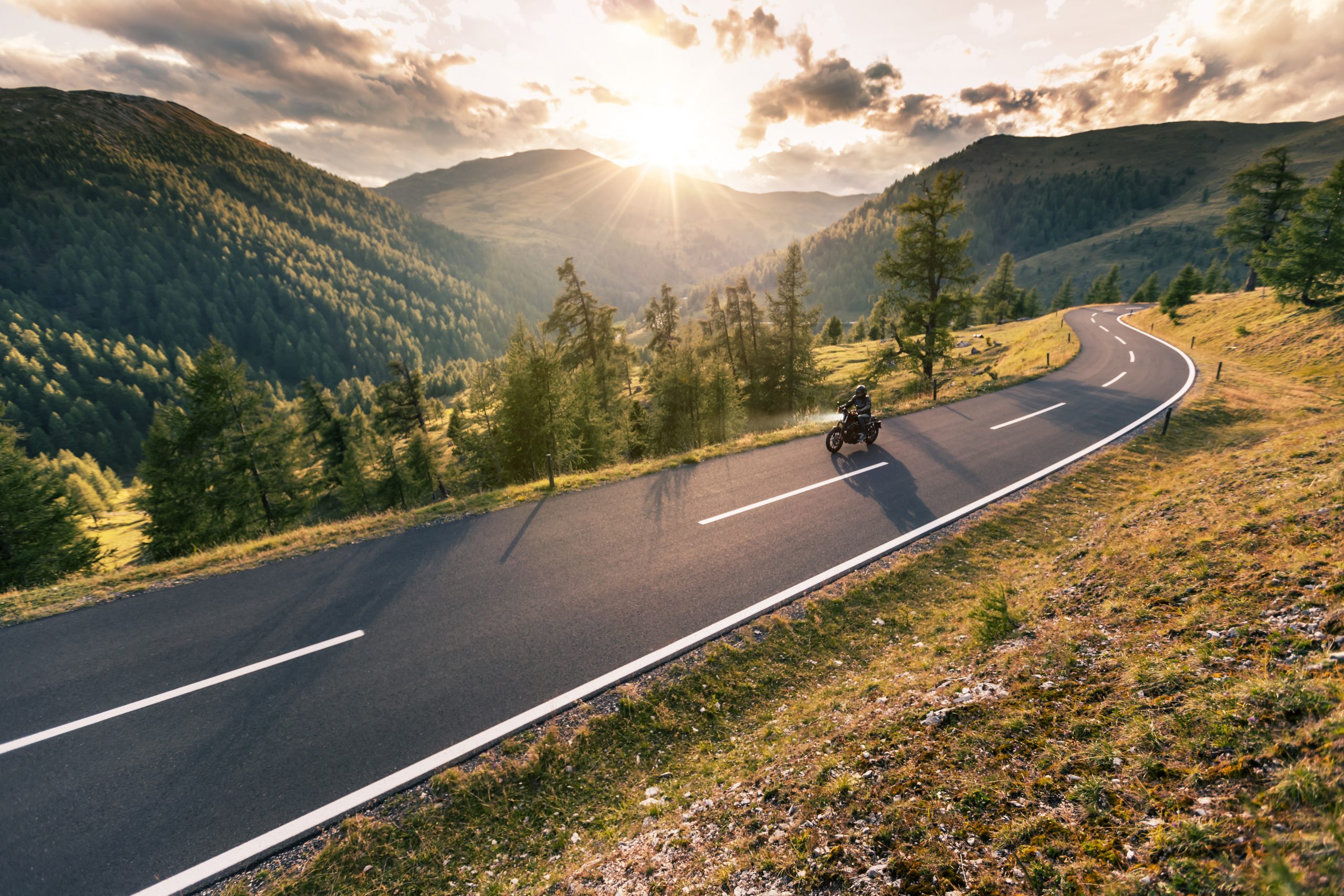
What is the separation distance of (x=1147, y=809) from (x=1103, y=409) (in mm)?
21335

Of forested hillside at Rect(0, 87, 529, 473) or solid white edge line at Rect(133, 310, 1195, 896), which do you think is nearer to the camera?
solid white edge line at Rect(133, 310, 1195, 896)

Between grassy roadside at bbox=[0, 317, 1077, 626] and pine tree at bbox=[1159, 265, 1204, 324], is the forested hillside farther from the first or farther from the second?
pine tree at bbox=[1159, 265, 1204, 324]

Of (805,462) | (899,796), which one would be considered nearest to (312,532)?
(899,796)

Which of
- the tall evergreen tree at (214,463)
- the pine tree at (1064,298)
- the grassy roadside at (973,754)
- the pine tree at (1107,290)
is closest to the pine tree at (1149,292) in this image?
the pine tree at (1107,290)

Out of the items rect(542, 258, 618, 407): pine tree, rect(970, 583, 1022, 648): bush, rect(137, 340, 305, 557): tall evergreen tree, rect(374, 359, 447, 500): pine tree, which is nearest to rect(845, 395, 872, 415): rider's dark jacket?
rect(970, 583, 1022, 648): bush

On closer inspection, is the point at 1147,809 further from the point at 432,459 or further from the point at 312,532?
the point at 432,459

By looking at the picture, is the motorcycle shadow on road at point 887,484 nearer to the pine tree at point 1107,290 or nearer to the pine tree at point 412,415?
the pine tree at point 412,415

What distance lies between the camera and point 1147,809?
9.80ft

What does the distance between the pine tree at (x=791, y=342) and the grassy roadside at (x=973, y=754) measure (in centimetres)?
2927

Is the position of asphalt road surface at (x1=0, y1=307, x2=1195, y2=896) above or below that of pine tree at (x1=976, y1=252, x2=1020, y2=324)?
below

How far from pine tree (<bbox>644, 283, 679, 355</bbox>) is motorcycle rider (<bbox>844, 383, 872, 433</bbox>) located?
26.7 metres

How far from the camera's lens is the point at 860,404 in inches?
577

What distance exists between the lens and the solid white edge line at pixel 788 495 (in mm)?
10234

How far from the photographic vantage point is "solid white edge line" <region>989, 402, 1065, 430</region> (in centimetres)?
1669
